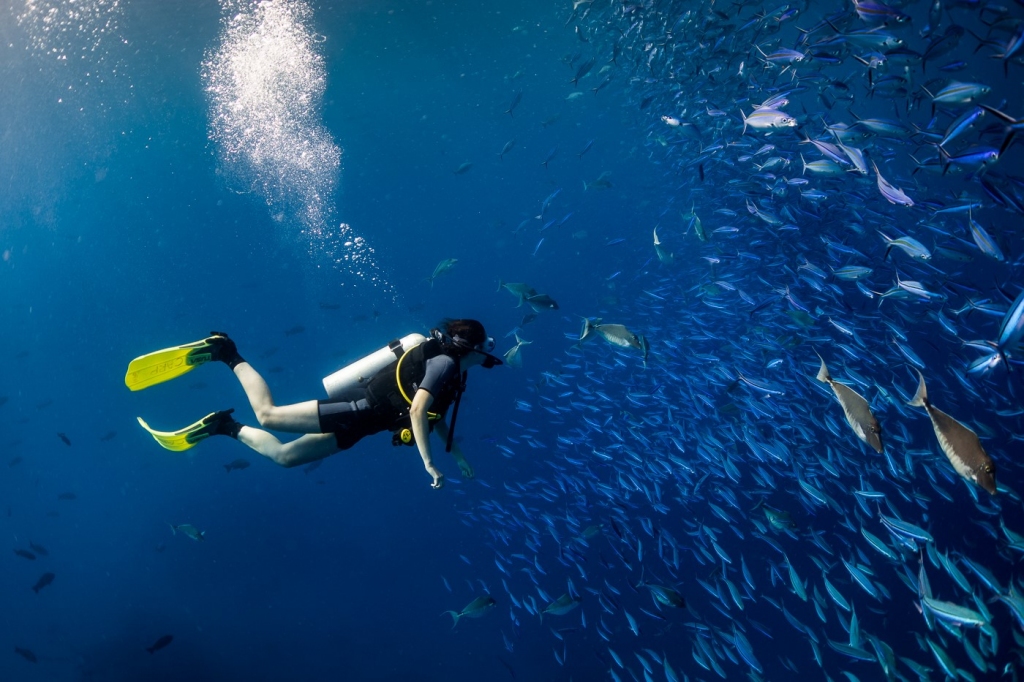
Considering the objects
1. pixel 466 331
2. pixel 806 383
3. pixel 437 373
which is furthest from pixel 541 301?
pixel 806 383

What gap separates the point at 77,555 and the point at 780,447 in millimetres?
33170

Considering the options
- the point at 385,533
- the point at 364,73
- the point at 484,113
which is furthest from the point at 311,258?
the point at 385,533

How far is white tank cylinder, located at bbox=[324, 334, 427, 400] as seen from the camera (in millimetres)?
4992

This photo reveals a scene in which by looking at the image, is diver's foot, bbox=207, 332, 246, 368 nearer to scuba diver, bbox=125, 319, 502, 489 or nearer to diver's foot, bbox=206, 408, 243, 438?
scuba diver, bbox=125, 319, 502, 489

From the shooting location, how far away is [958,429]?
250 centimetres

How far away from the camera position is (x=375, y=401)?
16.1ft

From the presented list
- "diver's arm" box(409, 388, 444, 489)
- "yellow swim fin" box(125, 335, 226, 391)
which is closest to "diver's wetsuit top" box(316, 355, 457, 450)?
"diver's arm" box(409, 388, 444, 489)

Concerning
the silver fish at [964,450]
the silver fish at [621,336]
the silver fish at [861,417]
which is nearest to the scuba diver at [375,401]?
the silver fish at [621,336]

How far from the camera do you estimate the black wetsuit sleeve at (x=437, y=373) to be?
4422 mm

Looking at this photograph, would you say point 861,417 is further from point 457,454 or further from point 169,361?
point 169,361

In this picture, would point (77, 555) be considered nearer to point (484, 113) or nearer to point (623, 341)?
point (623, 341)

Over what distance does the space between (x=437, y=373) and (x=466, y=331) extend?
0.55m

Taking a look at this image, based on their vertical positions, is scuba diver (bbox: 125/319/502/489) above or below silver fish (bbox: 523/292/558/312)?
below

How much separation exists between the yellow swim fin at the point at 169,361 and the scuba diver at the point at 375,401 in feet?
0.29
